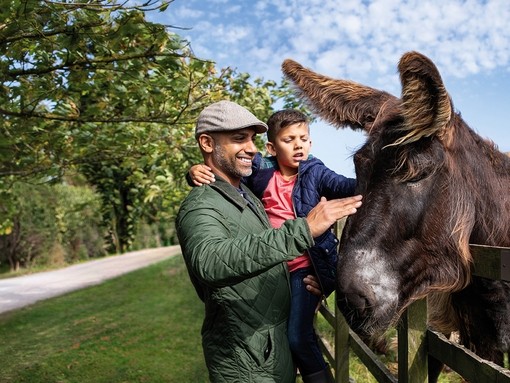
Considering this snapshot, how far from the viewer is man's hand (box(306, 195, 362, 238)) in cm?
191

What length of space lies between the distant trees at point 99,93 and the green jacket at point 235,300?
5.81ft

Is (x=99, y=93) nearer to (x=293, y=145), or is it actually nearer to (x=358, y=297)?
(x=293, y=145)

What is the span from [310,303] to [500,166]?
1.26 metres

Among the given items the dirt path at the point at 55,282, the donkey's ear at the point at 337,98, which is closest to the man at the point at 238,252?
the donkey's ear at the point at 337,98

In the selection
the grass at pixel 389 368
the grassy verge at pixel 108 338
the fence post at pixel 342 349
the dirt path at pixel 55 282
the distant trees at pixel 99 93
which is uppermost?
the distant trees at pixel 99 93

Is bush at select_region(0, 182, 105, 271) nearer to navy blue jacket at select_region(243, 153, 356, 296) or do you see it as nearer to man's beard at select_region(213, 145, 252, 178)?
navy blue jacket at select_region(243, 153, 356, 296)

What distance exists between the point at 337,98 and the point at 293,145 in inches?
22.8

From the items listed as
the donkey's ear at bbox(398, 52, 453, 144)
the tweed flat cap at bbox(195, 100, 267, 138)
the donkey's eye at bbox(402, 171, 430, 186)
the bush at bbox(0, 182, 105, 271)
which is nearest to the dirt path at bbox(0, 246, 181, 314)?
the bush at bbox(0, 182, 105, 271)

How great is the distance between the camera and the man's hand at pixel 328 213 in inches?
75.2

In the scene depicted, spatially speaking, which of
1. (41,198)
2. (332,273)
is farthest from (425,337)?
(41,198)

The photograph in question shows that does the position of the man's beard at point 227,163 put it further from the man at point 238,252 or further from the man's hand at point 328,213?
the man's hand at point 328,213

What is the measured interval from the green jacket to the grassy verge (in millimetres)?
4228

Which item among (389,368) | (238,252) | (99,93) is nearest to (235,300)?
(238,252)

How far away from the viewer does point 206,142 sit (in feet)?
8.14
